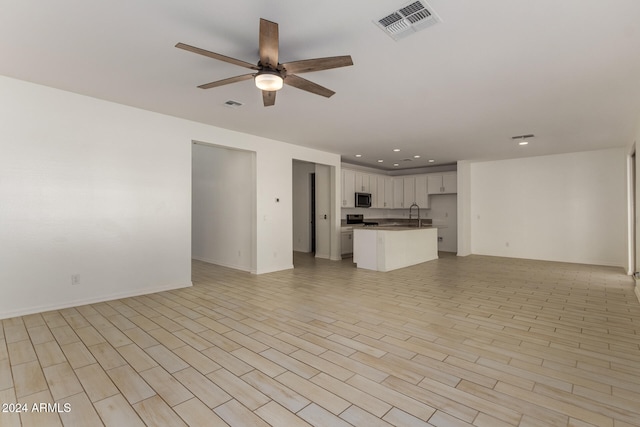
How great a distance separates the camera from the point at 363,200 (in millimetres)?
8875

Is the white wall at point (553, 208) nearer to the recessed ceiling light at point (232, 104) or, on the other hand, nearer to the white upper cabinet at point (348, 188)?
the white upper cabinet at point (348, 188)

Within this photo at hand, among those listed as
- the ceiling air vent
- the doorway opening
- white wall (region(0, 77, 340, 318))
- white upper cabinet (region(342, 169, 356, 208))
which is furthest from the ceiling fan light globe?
white upper cabinet (region(342, 169, 356, 208))

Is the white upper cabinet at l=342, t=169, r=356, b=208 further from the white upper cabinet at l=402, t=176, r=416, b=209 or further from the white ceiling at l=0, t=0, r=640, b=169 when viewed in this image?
the white ceiling at l=0, t=0, r=640, b=169

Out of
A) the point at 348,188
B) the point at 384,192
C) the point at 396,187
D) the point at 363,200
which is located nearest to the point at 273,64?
the point at 348,188

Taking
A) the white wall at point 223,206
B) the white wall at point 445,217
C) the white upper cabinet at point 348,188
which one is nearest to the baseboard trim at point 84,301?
the white wall at point 223,206

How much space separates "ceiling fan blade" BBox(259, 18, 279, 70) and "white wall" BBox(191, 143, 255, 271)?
3650mm

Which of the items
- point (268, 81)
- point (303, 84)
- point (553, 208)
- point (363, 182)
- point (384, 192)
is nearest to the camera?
point (268, 81)

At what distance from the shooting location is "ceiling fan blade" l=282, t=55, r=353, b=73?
2.29 m

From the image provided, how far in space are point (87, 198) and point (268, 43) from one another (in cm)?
326

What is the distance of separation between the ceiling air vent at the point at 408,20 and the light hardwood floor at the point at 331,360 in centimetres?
260

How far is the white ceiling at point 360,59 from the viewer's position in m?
2.19

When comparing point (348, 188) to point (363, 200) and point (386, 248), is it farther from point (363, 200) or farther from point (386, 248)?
point (386, 248)

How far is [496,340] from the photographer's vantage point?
2840 millimetres

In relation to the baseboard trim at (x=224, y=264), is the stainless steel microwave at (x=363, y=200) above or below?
above
